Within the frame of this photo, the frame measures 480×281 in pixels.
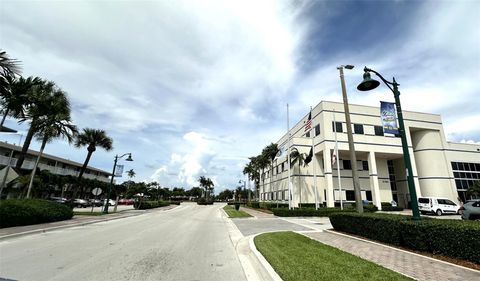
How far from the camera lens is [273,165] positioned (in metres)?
52.0

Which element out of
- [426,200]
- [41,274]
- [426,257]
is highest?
[426,200]

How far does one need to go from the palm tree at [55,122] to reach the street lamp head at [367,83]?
21.8m

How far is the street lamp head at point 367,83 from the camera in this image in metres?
10.3

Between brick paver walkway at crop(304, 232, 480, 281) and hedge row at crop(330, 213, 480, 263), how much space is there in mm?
612

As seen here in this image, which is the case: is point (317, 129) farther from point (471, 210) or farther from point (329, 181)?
point (471, 210)

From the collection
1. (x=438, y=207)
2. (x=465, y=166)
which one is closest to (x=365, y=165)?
(x=438, y=207)

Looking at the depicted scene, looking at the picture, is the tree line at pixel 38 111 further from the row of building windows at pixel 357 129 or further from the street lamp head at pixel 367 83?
the row of building windows at pixel 357 129

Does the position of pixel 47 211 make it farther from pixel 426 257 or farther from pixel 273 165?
pixel 273 165

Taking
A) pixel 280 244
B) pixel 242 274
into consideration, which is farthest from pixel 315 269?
pixel 280 244

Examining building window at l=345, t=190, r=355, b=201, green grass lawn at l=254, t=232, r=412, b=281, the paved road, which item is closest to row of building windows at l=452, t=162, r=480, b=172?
building window at l=345, t=190, r=355, b=201

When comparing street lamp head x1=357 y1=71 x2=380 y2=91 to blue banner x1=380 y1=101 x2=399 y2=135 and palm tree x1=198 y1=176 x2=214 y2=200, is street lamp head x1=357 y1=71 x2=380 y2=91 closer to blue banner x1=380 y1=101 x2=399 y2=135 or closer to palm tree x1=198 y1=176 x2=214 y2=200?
blue banner x1=380 y1=101 x2=399 y2=135

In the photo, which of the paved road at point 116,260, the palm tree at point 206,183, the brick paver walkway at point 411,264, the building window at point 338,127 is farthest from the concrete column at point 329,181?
the palm tree at point 206,183

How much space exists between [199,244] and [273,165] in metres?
42.1

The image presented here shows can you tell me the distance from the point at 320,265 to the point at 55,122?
22611 millimetres
